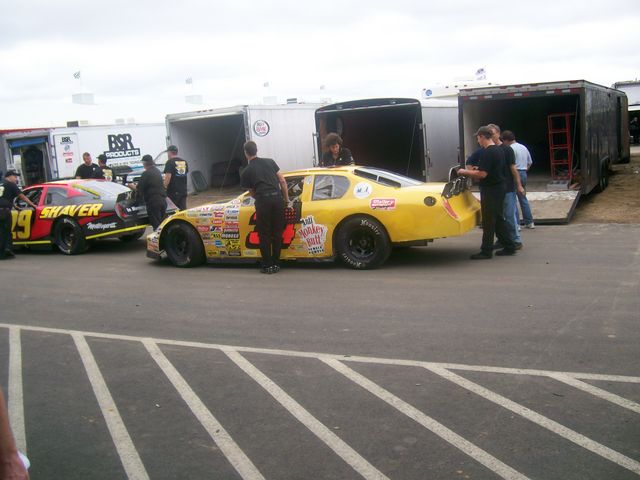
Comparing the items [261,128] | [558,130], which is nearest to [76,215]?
[261,128]

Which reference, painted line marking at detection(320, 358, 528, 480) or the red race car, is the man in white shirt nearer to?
the red race car

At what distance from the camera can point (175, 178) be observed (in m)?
13.5

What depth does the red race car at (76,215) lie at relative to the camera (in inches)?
496

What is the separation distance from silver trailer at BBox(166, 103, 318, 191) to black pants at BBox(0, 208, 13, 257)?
749cm

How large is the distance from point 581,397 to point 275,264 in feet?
18.4

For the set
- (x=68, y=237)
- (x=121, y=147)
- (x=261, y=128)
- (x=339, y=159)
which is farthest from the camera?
(x=121, y=147)

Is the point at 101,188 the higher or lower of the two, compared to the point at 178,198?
higher

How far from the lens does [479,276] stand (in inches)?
333

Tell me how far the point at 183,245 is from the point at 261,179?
2.08m

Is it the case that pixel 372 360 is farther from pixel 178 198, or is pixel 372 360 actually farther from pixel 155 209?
pixel 178 198

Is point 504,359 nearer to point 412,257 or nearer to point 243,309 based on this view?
point 243,309

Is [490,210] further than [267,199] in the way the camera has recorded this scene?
Yes

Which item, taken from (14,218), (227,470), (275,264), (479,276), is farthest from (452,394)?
(14,218)

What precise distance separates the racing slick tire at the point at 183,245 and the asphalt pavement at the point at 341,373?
104 cm
